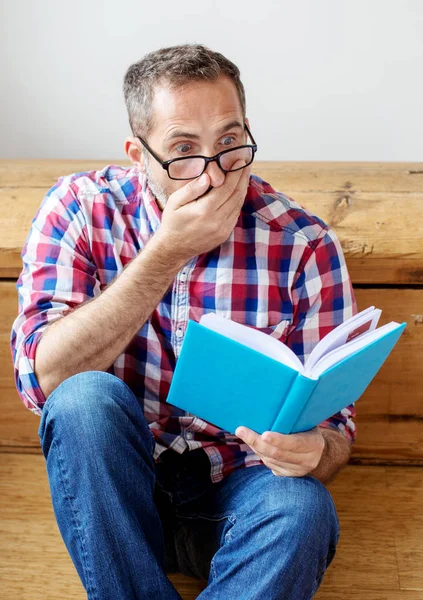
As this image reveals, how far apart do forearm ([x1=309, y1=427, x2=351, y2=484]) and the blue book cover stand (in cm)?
12

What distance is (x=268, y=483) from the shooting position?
47.4 inches

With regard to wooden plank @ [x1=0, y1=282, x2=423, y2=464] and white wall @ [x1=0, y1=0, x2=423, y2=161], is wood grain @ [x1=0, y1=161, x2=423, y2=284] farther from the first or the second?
white wall @ [x1=0, y1=0, x2=423, y2=161]

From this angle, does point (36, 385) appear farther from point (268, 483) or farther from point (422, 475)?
point (422, 475)

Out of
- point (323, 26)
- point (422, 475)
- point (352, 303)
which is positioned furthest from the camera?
point (323, 26)

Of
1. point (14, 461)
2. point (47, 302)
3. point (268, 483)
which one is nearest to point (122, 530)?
point (268, 483)

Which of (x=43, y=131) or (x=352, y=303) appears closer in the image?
(x=352, y=303)

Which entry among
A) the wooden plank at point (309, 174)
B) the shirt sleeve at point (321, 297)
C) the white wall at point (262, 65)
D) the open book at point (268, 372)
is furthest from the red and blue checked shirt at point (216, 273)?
the white wall at point (262, 65)

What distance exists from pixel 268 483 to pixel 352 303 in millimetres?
338

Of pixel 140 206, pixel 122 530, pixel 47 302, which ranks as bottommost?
pixel 122 530

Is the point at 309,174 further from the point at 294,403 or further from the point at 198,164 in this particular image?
the point at 294,403

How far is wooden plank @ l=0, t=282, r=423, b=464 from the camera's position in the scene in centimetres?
156

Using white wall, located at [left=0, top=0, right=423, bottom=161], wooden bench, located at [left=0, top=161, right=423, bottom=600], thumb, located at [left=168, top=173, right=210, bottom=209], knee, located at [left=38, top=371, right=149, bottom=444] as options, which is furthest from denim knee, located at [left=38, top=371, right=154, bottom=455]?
white wall, located at [left=0, top=0, right=423, bottom=161]

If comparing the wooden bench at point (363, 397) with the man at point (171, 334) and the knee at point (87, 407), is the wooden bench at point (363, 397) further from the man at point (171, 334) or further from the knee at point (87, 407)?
the knee at point (87, 407)

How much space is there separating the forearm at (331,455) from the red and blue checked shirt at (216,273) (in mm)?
Answer: 39
